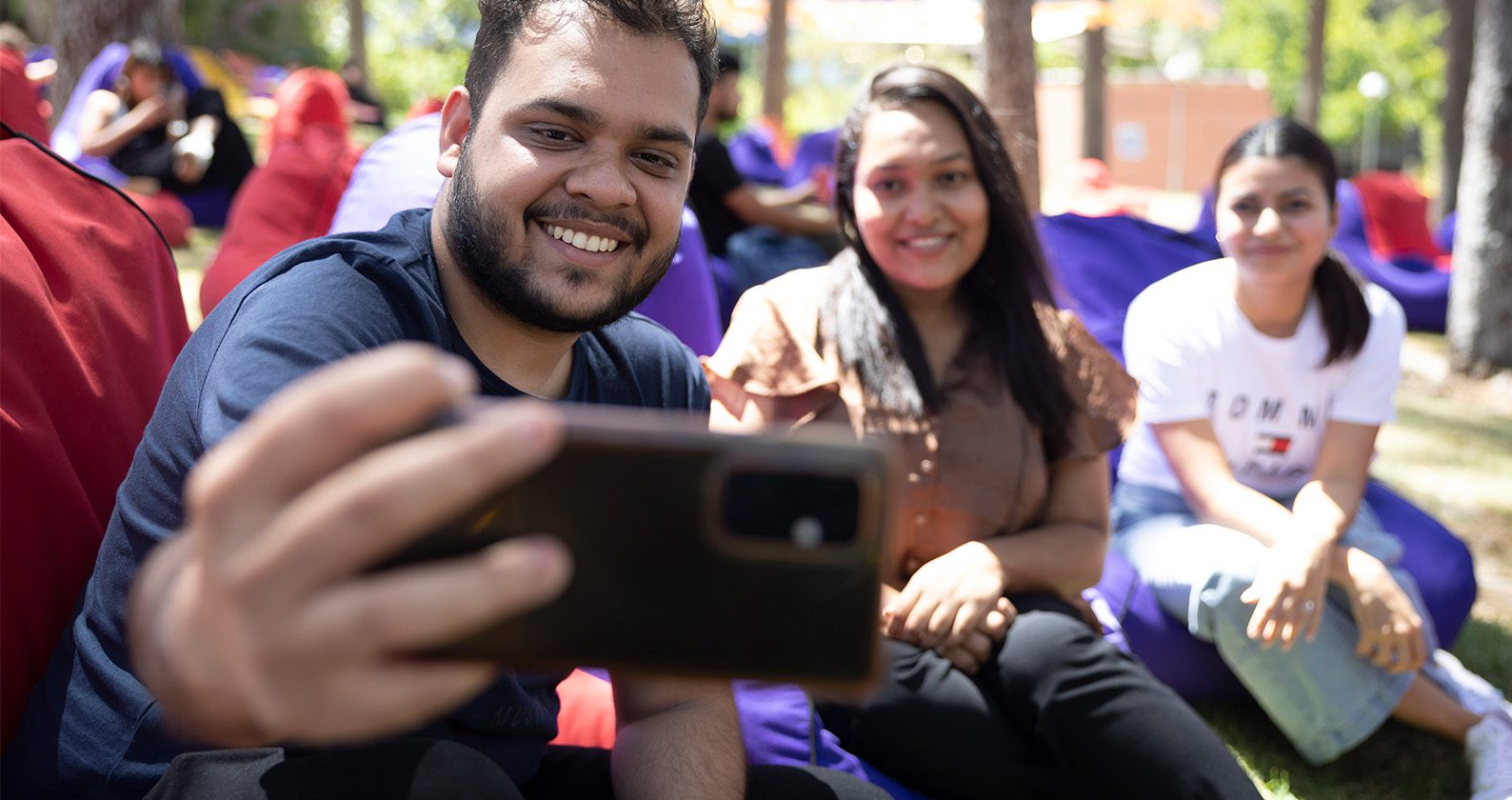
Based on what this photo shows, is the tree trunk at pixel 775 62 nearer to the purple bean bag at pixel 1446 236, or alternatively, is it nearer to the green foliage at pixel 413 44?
the purple bean bag at pixel 1446 236

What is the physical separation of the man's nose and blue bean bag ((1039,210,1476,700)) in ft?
5.32

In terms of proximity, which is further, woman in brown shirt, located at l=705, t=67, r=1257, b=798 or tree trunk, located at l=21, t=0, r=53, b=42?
tree trunk, located at l=21, t=0, r=53, b=42

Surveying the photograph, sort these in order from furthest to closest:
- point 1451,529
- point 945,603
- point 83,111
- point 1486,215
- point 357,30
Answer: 1. point 357,30
2. point 83,111
3. point 1486,215
4. point 1451,529
5. point 945,603

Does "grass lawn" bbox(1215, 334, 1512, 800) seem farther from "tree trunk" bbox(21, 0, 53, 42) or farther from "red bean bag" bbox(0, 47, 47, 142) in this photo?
"tree trunk" bbox(21, 0, 53, 42)

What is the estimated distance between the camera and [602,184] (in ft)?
5.72

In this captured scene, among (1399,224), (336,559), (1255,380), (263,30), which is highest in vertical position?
(263,30)

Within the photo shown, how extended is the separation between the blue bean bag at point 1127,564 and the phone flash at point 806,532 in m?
2.35

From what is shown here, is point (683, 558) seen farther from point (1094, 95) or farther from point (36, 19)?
point (36, 19)

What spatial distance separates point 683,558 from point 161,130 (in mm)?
9078

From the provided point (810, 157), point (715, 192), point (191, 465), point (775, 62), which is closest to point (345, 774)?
point (191, 465)

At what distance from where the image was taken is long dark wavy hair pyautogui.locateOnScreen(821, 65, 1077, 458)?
256 cm

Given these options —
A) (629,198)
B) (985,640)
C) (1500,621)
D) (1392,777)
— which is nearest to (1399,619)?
(1392,777)

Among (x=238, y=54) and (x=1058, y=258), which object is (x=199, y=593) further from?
(x=238, y=54)

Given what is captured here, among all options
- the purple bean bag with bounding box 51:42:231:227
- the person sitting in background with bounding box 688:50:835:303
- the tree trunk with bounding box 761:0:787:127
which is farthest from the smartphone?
the tree trunk with bounding box 761:0:787:127
